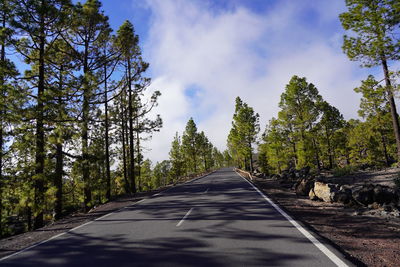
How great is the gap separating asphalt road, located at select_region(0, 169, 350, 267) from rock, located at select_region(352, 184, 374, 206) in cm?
363

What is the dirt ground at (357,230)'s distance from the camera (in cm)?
426

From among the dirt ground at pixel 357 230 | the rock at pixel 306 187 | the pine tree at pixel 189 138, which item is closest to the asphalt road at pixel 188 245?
the dirt ground at pixel 357 230

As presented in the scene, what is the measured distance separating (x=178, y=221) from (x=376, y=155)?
36296 mm

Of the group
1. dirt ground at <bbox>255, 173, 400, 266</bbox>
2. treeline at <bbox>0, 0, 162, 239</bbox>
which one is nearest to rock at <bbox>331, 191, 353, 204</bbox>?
dirt ground at <bbox>255, 173, 400, 266</bbox>

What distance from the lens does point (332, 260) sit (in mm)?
4043

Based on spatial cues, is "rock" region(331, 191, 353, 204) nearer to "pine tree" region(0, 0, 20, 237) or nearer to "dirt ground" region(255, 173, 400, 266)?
"dirt ground" region(255, 173, 400, 266)

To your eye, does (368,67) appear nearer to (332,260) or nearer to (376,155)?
(332,260)

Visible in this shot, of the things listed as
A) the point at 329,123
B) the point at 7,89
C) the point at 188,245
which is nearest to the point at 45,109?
the point at 7,89

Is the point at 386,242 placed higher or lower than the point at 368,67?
lower

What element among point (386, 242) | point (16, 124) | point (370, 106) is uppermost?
point (370, 106)

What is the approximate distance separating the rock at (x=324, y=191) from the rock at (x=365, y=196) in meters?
0.88

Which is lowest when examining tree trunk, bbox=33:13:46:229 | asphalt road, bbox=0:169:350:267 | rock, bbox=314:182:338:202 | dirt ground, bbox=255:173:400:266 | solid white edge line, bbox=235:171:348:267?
dirt ground, bbox=255:173:400:266

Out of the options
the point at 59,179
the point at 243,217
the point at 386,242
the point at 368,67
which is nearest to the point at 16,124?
the point at 59,179

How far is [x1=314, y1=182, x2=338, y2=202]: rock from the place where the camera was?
991cm
